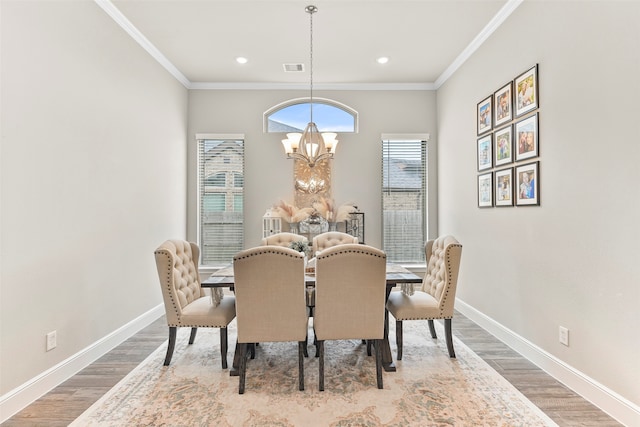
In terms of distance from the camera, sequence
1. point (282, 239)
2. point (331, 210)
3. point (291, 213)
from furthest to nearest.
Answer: point (331, 210), point (291, 213), point (282, 239)

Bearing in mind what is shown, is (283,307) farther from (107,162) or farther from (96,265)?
(107,162)

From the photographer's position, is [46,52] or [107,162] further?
[107,162]

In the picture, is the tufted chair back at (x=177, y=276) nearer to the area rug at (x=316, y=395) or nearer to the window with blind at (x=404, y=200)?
the area rug at (x=316, y=395)

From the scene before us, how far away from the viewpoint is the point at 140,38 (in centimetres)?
364

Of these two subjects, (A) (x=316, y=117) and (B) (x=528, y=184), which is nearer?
(B) (x=528, y=184)

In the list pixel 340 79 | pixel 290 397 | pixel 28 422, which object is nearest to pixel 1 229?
pixel 28 422

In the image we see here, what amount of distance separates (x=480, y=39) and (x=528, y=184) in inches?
71.0

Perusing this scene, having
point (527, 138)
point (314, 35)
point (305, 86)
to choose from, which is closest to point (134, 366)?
point (314, 35)

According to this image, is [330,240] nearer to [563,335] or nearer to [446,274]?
[446,274]

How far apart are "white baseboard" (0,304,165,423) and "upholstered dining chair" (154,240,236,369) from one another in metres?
0.65

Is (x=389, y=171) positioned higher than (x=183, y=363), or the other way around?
(x=389, y=171)

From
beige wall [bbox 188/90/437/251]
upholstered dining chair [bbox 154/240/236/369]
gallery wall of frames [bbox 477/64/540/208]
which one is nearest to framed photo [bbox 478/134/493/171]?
gallery wall of frames [bbox 477/64/540/208]

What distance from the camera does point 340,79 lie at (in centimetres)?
486

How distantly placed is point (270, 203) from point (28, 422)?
3.49m
